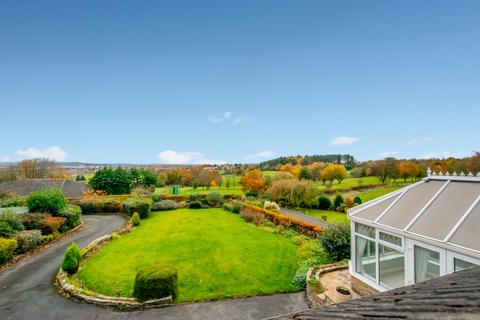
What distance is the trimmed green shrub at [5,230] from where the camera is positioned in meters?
18.4

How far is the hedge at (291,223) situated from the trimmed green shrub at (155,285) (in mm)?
12145

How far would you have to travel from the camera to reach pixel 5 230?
18516 mm

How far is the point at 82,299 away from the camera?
12.2m

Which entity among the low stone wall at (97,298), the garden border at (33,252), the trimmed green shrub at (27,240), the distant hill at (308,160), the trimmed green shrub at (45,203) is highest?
the distant hill at (308,160)

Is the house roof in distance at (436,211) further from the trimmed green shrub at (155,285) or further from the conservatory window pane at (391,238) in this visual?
the trimmed green shrub at (155,285)

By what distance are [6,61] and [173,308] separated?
22.4 metres

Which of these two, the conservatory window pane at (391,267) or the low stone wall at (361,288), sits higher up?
the conservatory window pane at (391,267)

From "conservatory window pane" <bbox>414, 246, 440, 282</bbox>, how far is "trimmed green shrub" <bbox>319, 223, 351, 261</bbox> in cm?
687

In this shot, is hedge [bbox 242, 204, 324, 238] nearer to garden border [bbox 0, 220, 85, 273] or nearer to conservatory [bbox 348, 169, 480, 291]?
conservatory [bbox 348, 169, 480, 291]

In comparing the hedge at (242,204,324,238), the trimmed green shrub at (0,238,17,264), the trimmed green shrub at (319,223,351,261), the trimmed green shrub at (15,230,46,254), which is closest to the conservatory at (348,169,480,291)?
the trimmed green shrub at (319,223,351,261)

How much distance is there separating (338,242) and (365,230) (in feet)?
16.0

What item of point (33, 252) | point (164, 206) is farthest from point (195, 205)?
point (33, 252)

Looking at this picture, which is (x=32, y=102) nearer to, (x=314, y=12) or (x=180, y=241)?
(x=180, y=241)

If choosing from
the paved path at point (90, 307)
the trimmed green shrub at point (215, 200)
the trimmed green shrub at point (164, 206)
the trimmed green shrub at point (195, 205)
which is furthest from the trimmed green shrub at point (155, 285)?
the trimmed green shrub at point (215, 200)
